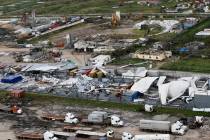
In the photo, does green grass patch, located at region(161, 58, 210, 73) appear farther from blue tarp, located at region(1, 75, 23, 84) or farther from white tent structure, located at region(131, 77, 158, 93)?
blue tarp, located at region(1, 75, 23, 84)

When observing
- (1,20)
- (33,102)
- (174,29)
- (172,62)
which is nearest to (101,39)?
(174,29)

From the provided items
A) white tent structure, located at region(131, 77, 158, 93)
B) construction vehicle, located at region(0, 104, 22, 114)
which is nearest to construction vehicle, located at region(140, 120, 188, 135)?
white tent structure, located at region(131, 77, 158, 93)

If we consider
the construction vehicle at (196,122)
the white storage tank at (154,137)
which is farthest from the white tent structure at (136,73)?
the white storage tank at (154,137)

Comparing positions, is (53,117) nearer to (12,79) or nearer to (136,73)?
(136,73)

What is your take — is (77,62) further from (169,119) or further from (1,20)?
(1,20)

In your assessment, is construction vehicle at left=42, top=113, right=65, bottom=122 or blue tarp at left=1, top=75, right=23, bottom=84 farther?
blue tarp at left=1, top=75, right=23, bottom=84

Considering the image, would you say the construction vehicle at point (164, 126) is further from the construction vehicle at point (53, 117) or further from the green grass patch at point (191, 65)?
the green grass patch at point (191, 65)
